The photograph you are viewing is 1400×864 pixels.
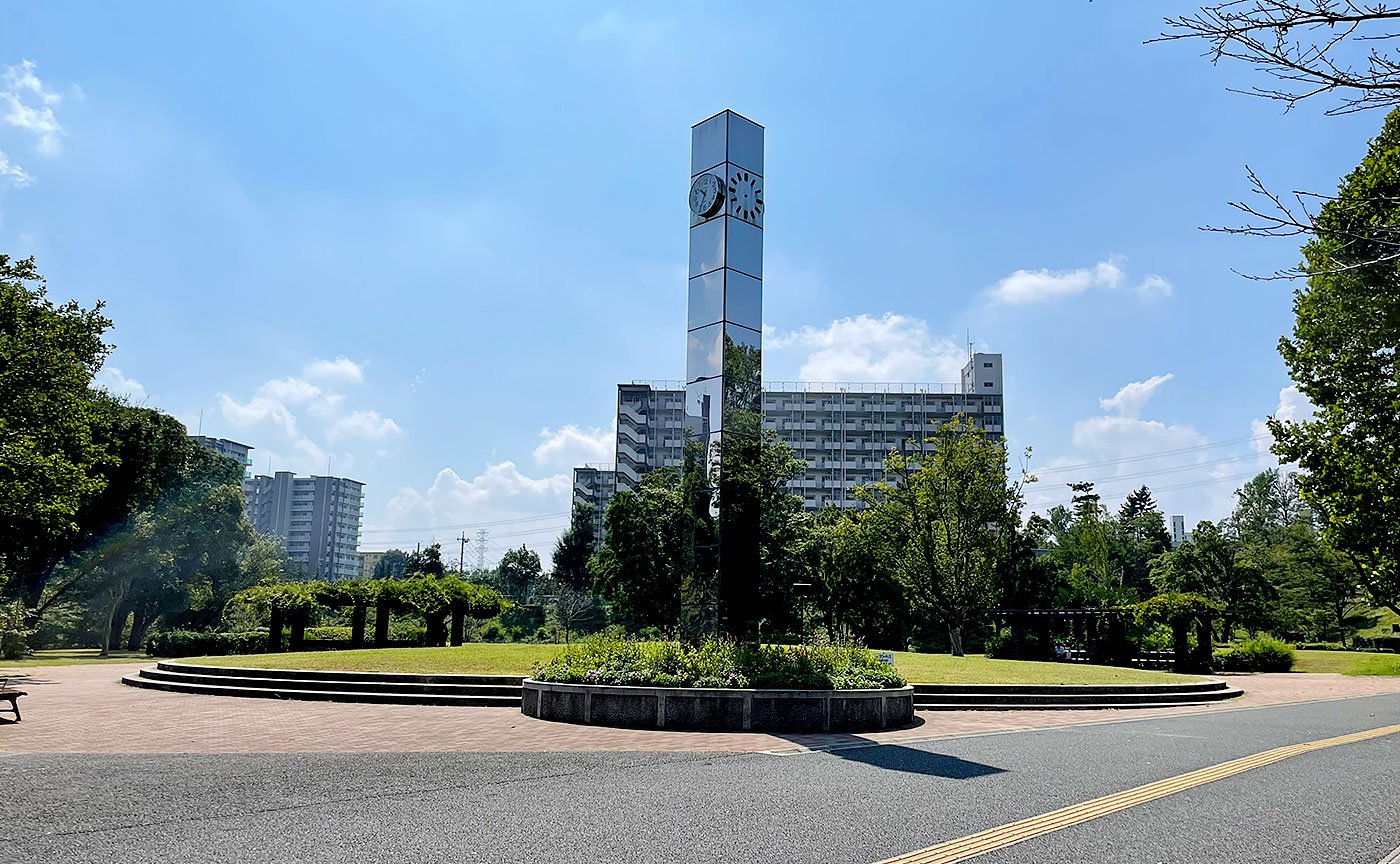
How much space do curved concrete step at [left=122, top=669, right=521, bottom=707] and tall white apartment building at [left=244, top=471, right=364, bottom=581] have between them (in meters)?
157

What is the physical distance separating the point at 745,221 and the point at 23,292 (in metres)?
21.3

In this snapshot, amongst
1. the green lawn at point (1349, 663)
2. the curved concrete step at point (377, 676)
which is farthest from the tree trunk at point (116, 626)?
the green lawn at point (1349, 663)

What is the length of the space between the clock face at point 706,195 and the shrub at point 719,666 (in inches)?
302

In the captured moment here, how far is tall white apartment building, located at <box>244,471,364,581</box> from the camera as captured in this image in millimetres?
166250

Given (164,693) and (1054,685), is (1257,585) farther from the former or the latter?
(164,693)

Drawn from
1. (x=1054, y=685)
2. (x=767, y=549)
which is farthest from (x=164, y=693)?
(x=767, y=549)

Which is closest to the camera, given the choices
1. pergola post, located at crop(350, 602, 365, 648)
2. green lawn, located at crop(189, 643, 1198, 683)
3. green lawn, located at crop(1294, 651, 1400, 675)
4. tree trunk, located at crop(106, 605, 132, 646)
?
green lawn, located at crop(189, 643, 1198, 683)

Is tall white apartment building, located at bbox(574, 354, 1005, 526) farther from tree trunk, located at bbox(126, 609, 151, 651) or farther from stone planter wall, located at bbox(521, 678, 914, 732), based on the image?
stone planter wall, located at bbox(521, 678, 914, 732)

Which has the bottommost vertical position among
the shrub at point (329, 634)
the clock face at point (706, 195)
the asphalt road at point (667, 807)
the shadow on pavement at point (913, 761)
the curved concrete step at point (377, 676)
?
the shrub at point (329, 634)

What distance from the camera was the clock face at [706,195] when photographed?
618 inches

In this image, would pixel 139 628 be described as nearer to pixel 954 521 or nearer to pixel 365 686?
pixel 365 686

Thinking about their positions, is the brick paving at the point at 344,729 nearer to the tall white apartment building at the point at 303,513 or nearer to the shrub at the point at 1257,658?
the shrub at the point at 1257,658

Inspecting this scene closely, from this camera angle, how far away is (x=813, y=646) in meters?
15.6

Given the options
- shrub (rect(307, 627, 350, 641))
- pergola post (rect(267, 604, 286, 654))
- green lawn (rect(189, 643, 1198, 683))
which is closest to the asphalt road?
green lawn (rect(189, 643, 1198, 683))
